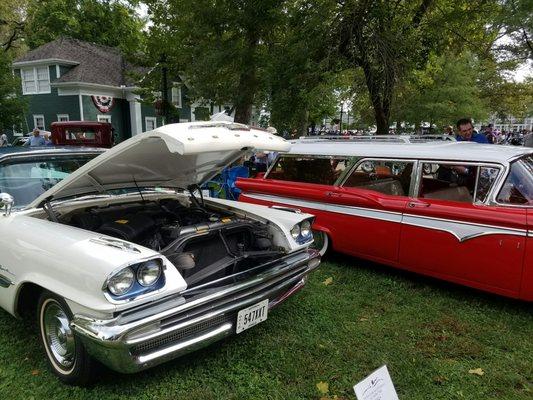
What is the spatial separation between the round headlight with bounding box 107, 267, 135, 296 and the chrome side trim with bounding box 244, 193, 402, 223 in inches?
114

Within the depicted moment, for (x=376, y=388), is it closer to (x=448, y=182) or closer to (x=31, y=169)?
(x=448, y=182)

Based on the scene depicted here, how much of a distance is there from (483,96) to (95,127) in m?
25.2

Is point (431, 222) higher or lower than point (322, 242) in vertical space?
higher

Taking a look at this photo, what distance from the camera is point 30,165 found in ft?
12.0

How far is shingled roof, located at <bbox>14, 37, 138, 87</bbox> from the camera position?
2478 centimetres

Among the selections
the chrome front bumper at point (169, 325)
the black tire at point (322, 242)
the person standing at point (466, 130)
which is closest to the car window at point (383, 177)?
the black tire at point (322, 242)

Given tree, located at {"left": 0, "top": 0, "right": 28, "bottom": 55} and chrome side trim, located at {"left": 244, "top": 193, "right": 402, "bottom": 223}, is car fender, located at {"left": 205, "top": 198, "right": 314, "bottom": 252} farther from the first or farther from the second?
tree, located at {"left": 0, "top": 0, "right": 28, "bottom": 55}

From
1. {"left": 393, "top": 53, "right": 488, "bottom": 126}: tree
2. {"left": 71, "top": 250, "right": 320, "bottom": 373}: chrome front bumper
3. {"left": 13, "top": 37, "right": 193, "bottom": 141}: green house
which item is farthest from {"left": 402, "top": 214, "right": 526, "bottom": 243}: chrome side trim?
{"left": 13, "top": 37, "right": 193, "bottom": 141}: green house

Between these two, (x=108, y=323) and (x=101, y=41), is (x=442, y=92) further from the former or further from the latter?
(x=101, y=41)

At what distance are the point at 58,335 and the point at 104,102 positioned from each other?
25.0 metres

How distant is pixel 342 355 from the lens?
10.4 feet

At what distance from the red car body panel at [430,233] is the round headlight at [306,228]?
1.09 meters

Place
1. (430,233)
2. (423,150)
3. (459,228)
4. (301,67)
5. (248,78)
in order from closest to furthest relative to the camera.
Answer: (459,228)
(430,233)
(423,150)
(301,67)
(248,78)

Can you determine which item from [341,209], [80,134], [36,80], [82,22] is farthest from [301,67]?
[82,22]
